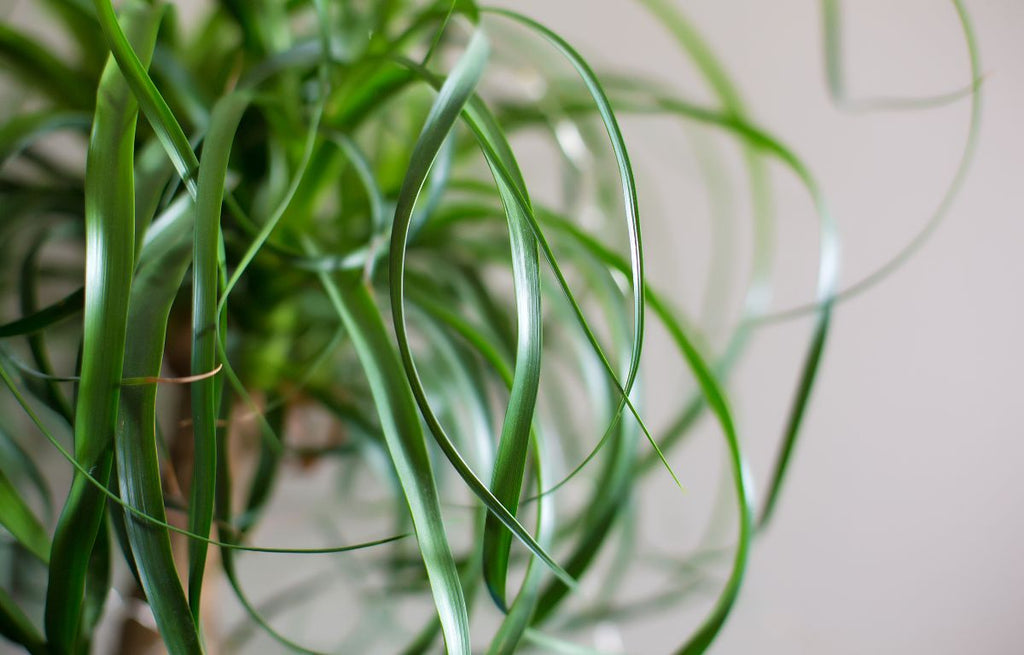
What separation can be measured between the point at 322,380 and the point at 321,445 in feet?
0.48

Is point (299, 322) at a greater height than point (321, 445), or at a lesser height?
greater

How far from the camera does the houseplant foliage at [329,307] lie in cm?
29

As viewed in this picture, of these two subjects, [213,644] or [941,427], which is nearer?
[213,644]

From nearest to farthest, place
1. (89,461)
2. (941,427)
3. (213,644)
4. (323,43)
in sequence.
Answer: (89,461)
(323,43)
(213,644)
(941,427)

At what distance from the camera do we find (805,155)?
0.75 m

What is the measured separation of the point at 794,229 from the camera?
2.46 ft

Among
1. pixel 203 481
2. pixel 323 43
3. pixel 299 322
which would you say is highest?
pixel 323 43

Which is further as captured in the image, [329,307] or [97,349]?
[329,307]

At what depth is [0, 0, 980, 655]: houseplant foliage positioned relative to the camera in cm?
29

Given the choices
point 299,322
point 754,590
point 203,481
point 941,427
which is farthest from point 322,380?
point 941,427

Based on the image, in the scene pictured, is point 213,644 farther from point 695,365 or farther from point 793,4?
point 793,4

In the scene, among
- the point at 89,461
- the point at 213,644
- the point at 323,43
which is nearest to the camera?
the point at 89,461

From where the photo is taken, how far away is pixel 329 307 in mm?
530

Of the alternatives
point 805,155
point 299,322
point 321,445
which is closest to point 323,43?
point 299,322
